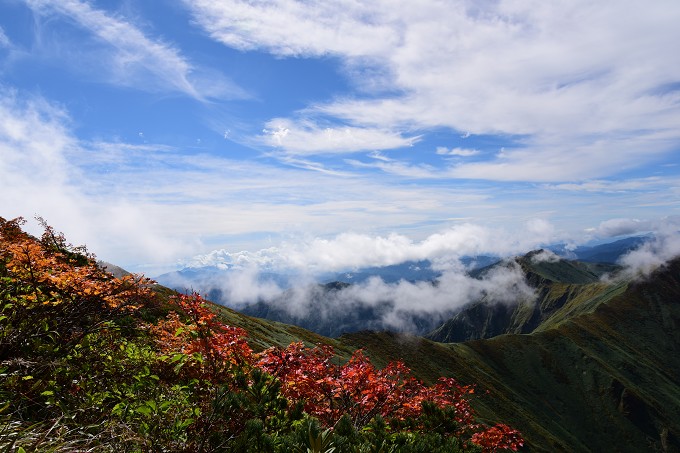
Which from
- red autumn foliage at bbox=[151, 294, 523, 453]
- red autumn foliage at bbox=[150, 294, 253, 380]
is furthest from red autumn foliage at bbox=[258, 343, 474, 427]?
red autumn foliage at bbox=[150, 294, 253, 380]

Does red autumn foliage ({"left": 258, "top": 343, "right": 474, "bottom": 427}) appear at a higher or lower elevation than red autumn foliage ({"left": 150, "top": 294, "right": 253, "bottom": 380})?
lower

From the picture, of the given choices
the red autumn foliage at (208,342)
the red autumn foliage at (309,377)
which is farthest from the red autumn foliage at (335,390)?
the red autumn foliage at (208,342)

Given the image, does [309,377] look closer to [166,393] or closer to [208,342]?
[166,393]

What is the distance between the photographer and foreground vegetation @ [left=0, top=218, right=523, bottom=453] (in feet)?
25.1

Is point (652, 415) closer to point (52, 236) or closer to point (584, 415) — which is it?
point (584, 415)

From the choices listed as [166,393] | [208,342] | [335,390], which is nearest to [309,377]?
[335,390]

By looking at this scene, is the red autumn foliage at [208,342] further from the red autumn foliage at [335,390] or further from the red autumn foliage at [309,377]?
the red autumn foliage at [335,390]

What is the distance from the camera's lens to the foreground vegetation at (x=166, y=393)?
25.1ft

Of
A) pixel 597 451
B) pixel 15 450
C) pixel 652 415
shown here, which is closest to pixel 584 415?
pixel 597 451

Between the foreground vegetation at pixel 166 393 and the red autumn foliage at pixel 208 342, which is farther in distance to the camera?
the red autumn foliage at pixel 208 342

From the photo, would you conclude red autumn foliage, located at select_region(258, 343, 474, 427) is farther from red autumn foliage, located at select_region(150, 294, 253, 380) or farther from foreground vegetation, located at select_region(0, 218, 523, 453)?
red autumn foliage, located at select_region(150, 294, 253, 380)

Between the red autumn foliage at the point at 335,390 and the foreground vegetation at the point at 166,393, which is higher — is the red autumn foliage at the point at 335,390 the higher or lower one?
the lower one

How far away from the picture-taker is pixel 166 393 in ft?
36.8

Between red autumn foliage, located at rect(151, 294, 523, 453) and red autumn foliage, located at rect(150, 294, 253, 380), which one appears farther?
red autumn foliage, located at rect(151, 294, 523, 453)
